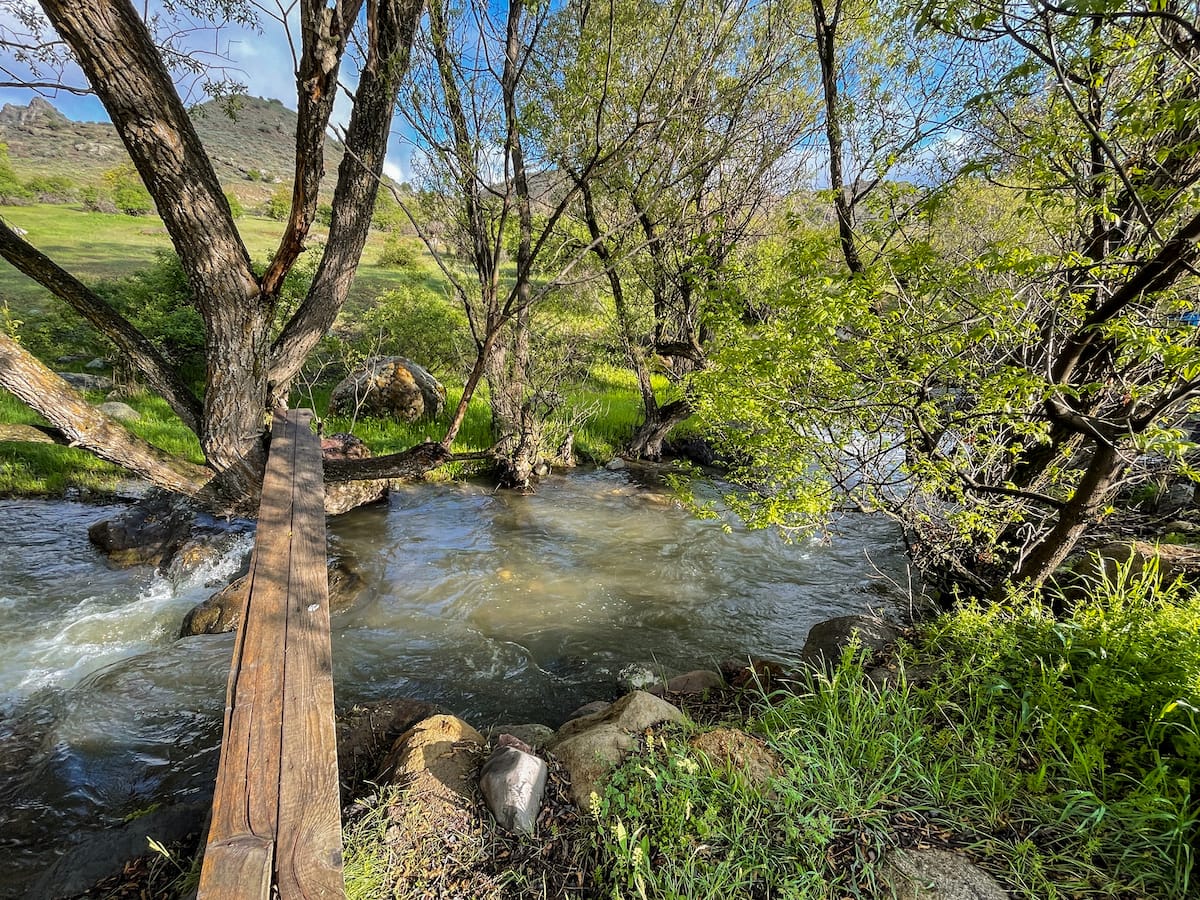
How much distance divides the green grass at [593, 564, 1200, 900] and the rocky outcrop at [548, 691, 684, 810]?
147 mm

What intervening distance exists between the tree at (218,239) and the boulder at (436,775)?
3106 millimetres

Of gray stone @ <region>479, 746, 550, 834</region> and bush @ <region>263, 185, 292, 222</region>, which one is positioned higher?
bush @ <region>263, 185, 292, 222</region>

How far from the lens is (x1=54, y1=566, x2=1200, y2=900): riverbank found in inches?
71.4

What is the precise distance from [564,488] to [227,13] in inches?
272

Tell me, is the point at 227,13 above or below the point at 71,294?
above

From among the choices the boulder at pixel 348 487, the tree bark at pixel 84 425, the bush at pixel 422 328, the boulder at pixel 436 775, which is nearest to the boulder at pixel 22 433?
the tree bark at pixel 84 425

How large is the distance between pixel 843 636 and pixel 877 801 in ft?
6.65

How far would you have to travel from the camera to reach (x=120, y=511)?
6336 mm

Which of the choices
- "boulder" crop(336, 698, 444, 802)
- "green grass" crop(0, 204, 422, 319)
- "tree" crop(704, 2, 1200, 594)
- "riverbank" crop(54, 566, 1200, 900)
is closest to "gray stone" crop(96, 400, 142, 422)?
"green grass" crop(0, 204, 422, 319)

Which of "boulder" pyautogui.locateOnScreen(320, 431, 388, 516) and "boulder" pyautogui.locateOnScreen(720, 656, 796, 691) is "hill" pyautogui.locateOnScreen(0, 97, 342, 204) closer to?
"boulder" pyautogui.locateOnScreen(320, 431, 388, 516)

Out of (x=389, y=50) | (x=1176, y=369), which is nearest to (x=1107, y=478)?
(x=1176, y=369)

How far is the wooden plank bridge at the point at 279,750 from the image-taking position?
1.23 m

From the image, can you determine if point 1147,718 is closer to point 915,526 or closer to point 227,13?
point 915,526

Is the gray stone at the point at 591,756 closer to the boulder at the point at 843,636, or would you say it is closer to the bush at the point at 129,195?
the boulder at the point at 843,636
